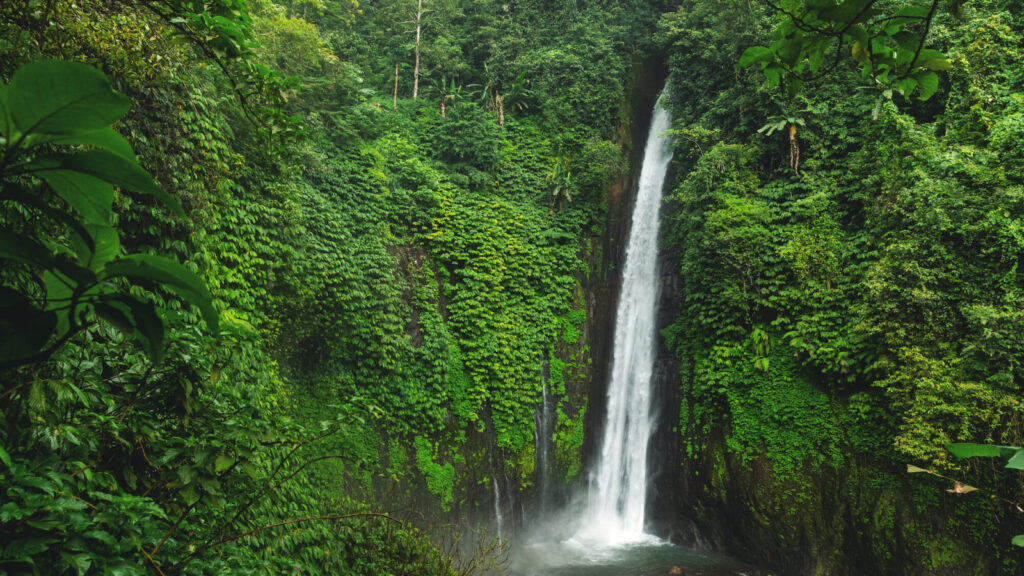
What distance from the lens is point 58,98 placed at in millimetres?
475

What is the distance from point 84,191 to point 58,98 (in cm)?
14

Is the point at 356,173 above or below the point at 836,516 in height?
above

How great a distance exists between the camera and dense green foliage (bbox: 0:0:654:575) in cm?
63

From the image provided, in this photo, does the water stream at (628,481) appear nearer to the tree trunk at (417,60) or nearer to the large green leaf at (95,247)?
the tree trunk at (417,60)

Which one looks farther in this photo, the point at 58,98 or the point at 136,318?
the point at 136,318

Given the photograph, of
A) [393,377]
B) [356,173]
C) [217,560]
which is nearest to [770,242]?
[393,377]

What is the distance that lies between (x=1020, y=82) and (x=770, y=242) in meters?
4.13

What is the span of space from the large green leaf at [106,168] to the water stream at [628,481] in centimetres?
946

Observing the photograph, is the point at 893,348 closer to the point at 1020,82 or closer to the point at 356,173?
the point at 1020,82

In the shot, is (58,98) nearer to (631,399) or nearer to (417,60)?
(631,399)

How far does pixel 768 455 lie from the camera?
8.53m

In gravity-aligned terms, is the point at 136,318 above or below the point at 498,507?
above

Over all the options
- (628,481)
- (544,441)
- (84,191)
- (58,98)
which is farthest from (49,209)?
(628,481)

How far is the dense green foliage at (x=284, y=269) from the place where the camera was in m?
0.63
